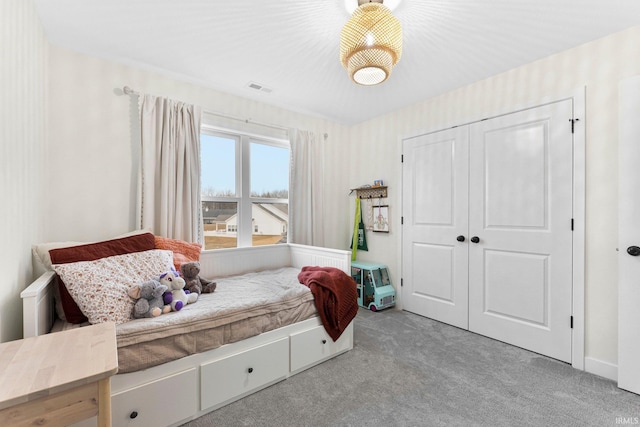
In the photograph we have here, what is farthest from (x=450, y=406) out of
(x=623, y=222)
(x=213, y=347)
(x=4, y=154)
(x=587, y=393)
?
(x=4, y=154)

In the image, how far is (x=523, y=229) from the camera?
8.07 feet

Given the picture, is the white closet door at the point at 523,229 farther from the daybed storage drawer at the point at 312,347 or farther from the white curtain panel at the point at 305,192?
the white curtain panel at the point at 305,192

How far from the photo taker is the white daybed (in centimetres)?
140

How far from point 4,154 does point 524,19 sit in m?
3.01

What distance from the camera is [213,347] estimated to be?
1.68 meters

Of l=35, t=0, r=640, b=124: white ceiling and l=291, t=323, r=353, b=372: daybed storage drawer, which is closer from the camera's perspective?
l=35, t=0, r=640, b=124: white ceiling

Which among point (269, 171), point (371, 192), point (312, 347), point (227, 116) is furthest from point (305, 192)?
point (312, 347)

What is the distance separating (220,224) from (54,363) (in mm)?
Answer: 2096

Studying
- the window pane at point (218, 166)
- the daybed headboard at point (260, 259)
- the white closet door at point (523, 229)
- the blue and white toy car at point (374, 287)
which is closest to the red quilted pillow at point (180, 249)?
the daybed headboard at point (260, 259)

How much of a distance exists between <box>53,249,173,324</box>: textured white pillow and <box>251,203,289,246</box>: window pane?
154 cm

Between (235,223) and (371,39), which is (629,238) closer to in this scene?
(371,39)

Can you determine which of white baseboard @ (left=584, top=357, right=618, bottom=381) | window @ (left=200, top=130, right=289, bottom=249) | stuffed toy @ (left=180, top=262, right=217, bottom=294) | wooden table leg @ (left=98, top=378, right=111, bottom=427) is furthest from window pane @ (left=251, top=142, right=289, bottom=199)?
white baseboard @ (left=584, top=357, right=618, bottom=381)

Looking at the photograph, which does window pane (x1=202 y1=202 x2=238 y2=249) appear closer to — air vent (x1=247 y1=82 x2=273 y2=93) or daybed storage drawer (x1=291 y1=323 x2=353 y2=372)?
air vent (x1=247 y1=82 x2=273 y2=93)

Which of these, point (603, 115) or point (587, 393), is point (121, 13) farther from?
point (587, 393)
